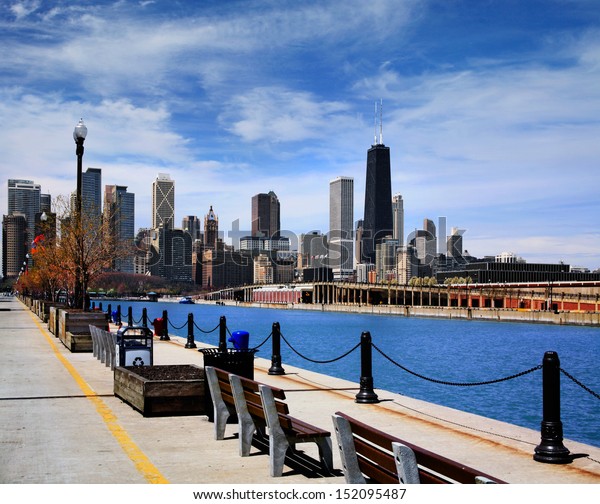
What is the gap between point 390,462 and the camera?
19.9 ft

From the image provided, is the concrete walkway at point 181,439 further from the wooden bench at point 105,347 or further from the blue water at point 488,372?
the wooden bench at point 105,347

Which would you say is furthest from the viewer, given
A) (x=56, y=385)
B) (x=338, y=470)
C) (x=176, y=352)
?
(x=176, y=352)

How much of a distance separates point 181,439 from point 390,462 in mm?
5254

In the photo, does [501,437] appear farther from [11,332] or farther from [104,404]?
[11,332]

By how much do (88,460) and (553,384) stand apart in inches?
234

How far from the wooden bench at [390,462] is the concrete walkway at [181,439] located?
1528 mm

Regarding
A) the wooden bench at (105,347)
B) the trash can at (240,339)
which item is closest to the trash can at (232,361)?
the trash can at (240,339)

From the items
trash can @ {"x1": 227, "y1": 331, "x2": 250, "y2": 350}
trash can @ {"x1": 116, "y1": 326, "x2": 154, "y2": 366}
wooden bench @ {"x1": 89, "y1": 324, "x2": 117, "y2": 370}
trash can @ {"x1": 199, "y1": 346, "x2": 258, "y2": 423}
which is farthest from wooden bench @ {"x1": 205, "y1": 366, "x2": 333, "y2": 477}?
wooden bench @ {"x1": 89, "y1": 324, "x2": 117, "y2": 370}

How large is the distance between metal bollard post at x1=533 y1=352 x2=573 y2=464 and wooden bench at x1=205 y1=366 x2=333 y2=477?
295 cm

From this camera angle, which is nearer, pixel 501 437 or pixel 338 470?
pixel 338 470

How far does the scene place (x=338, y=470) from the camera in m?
8.73

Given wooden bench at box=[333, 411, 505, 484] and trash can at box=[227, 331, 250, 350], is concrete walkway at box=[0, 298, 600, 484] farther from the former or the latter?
trash can at box=[227, 331, 250, 350]
